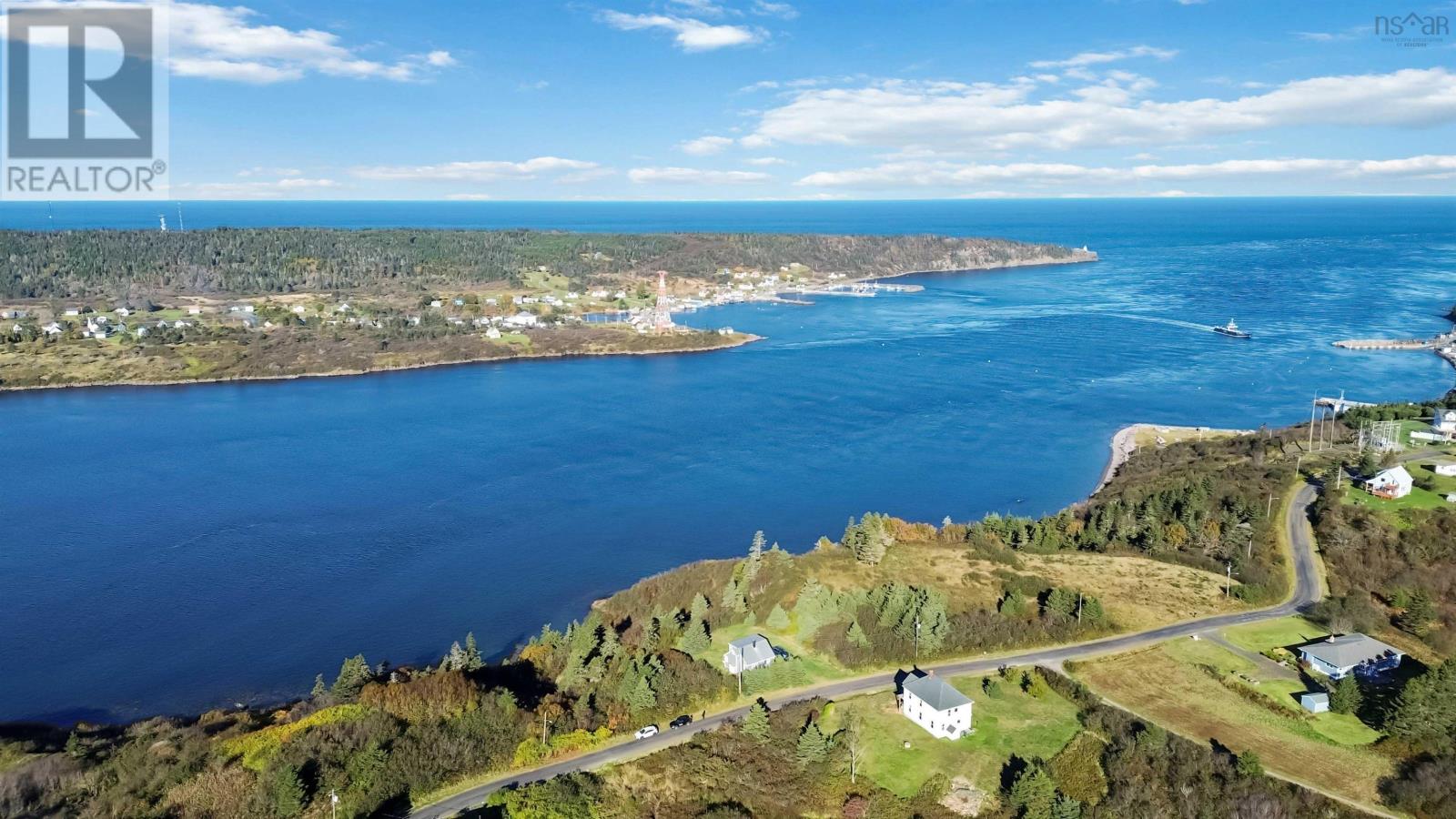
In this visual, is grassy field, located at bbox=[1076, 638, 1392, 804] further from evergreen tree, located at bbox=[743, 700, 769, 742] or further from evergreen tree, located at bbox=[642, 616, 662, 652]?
evergreen tree, located at bbox=[642, 616, 662, 652]

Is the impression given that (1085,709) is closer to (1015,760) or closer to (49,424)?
(1015,760)

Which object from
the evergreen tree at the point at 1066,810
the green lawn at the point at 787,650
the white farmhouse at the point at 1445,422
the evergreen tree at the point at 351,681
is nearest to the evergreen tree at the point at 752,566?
the green lawn at the point at 787,650

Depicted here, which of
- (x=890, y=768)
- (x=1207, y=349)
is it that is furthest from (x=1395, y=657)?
(x=1207, y=349)

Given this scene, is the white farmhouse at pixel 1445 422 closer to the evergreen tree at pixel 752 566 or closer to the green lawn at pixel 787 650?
the evergreen tree at pixel 752 566

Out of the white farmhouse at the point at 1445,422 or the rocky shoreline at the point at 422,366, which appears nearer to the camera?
the white farmhouse at the point at 1445,422

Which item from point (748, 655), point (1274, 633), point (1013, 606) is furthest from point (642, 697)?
point (1274, 633)

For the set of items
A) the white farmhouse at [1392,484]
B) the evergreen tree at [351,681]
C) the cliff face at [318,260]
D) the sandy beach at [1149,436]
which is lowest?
the evergreen tree at [351,681]

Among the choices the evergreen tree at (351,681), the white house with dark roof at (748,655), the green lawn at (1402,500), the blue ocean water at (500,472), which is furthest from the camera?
the green lawn at (1402,500)
